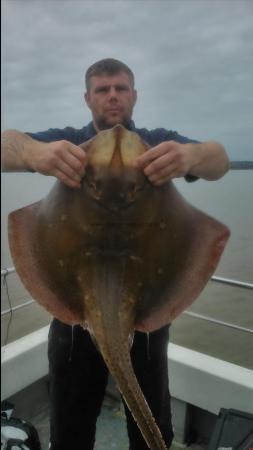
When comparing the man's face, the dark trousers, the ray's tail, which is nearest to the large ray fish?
the ray's tail

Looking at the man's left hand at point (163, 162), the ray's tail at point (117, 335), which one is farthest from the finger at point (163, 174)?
the ray's tail at point (117, 335)

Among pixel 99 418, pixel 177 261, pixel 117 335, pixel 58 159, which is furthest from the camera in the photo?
pixel 99 418

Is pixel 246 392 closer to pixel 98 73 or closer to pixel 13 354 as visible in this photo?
pixel 13 354

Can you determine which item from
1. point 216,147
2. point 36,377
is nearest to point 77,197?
point 216,147

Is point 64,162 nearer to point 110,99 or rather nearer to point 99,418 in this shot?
point 110,99

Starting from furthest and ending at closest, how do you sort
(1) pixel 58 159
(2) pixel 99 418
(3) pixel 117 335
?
1. (2) pixel 99 418
2. (3) pixel 117 335
3. (1) pixel 58 159

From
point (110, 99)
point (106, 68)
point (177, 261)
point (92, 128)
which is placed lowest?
point (177, 261)

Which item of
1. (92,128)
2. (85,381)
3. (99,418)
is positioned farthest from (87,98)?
(99,418)
